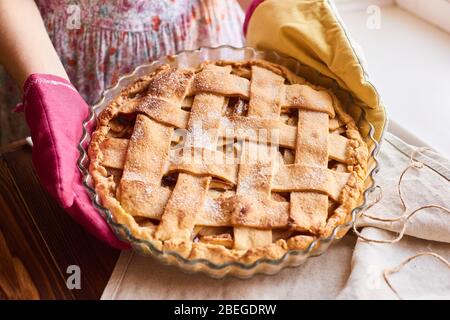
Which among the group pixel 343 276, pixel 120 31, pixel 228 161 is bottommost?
pixel 343 276

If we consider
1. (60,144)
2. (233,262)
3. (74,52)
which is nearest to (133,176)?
(60,144)

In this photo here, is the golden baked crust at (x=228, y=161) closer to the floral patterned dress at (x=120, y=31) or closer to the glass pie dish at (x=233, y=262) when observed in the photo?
the glass pie dish at (x=233, y=262)

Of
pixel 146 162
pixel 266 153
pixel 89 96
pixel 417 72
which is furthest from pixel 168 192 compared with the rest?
pixel 417 72

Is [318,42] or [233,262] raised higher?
[318,42]

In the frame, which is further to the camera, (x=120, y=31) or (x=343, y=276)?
(x=120, y=31)

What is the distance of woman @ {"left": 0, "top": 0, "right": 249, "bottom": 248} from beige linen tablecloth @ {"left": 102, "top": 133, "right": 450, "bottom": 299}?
64mm

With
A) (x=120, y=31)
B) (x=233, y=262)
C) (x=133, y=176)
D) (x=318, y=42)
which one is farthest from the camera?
(x=120, y=31)

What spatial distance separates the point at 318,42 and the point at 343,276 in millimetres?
414

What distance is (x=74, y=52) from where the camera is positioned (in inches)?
44.7

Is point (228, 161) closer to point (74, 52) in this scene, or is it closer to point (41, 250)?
point (41, 250)

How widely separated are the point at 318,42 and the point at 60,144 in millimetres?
476

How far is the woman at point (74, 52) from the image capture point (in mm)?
764

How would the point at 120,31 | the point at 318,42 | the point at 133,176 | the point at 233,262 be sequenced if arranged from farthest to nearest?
1. the point at 120,31
2. the point at 318,42
3. the point at 133,176
4. the point at 233,262

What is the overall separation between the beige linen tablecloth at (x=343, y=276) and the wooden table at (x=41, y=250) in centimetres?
5
